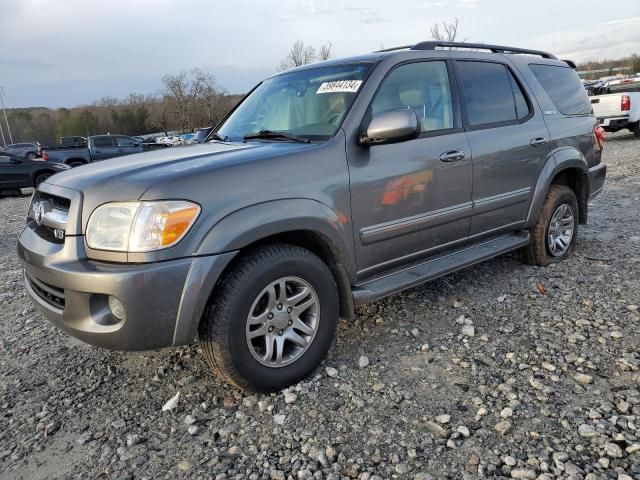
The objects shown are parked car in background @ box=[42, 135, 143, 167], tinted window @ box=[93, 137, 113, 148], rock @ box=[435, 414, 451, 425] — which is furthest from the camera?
tinted window @ box=[93, 137, 113, 148]

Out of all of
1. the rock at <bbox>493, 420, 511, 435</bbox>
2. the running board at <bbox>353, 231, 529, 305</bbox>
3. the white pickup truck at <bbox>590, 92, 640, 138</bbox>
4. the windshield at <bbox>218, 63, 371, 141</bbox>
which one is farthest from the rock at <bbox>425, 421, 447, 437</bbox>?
the white pickup truck at <bbox>590, 92, 640, 138</bbox>

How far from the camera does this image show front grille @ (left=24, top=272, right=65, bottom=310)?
2480 mm

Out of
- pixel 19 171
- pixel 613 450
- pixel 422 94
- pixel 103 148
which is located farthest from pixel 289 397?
pixel 103 148

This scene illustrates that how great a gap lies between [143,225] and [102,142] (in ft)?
68.5

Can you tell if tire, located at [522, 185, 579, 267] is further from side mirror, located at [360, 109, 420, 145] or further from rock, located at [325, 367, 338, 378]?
rock, located at [325, 367, 338, 378]

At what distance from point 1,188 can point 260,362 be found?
14.2 meters

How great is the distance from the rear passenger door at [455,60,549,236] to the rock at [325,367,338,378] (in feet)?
5.19

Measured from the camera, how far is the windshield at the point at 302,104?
10.1 ft

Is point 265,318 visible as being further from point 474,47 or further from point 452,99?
point 474,47

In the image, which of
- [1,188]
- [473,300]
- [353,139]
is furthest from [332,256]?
[1,188]

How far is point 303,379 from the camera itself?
2.79 meters

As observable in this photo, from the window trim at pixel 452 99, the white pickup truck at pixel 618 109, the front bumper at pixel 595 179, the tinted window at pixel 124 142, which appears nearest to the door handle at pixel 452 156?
the window trim at pixel 452 99

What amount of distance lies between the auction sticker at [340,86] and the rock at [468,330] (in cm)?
173

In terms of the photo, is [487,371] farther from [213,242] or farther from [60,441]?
[60,441]
